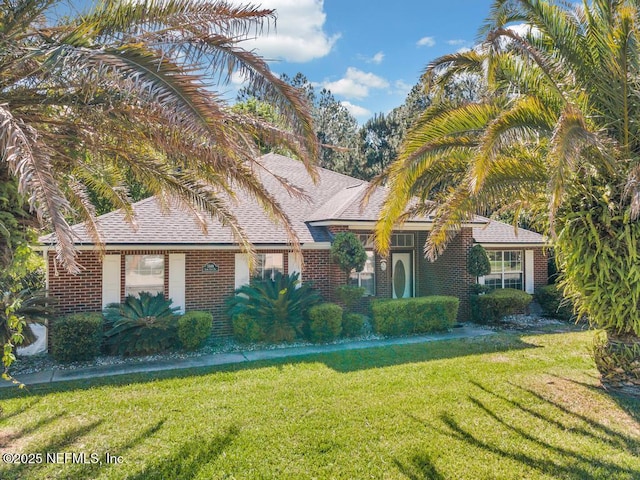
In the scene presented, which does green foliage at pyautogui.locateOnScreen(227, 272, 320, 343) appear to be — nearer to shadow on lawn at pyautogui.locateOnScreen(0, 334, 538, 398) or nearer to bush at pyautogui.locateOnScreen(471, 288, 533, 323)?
shadow on lawn at pyautogui.locateOnScreen(0, 334, 538, 398)

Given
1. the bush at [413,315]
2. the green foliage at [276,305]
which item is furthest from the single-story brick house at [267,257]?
the bush at [413,315]

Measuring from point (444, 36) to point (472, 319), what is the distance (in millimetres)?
9294

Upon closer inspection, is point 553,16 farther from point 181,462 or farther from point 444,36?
point 181,462

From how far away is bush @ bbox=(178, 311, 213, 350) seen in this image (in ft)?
33.4

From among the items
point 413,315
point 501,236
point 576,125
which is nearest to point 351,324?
point 413,315

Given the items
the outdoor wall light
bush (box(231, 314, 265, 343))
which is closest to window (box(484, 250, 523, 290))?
the outdoor wall light

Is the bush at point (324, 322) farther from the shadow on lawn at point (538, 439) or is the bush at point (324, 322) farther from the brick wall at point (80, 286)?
the brick wall at point (80, 286)

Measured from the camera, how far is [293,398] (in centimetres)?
696

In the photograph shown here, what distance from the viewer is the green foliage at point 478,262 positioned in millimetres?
14125

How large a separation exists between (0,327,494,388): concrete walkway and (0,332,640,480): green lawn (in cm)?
70

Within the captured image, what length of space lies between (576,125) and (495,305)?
9.17 metres

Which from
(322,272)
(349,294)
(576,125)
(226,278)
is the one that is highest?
(576,125)

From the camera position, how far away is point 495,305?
1384 centimetres

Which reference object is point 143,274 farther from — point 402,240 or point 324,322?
point 402,240
